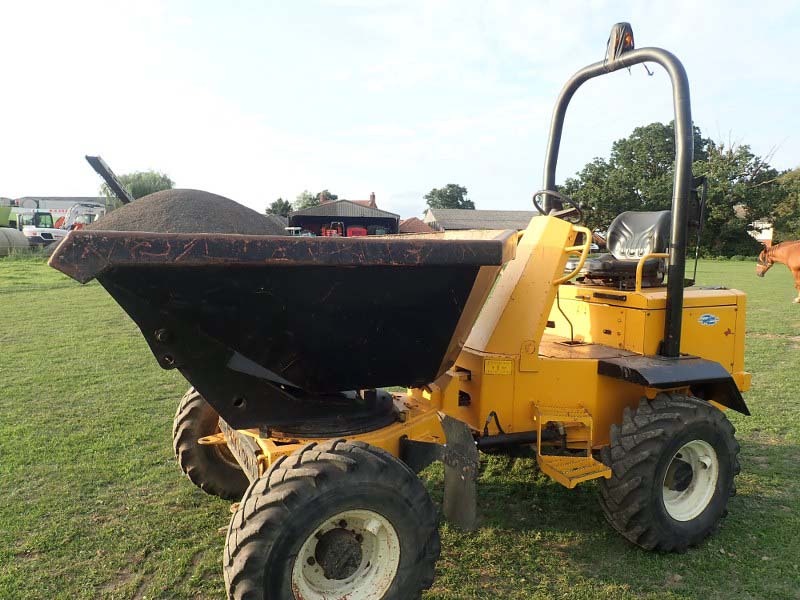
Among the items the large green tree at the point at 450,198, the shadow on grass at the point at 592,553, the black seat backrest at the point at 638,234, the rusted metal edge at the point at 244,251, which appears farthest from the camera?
the large green tree at the point at 450,198

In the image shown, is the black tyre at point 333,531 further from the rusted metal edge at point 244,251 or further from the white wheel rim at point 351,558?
the rusted metal edge at point 244,251

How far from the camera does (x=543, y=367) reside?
349 cm

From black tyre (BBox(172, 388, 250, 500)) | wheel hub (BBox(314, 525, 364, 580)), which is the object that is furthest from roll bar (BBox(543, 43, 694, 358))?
black tyre (BBox(172, 388, 250, 500))

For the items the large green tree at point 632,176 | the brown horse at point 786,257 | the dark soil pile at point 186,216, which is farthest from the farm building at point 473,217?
the dark soil pile at point 186,216

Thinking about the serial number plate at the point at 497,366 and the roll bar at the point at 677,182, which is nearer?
the roll bar at the point at 677,182

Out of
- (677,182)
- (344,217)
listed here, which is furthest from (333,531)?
(344,217)

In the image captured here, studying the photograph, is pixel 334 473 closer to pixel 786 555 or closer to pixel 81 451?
pixel 786 555

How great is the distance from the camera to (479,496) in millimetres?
4098

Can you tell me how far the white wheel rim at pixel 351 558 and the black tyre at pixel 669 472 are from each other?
1494 mm

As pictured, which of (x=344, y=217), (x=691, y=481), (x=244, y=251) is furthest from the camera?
(x=344, y=217)

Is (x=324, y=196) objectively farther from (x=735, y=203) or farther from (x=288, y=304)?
(x=288, y=304)

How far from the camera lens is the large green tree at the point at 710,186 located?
3853cm

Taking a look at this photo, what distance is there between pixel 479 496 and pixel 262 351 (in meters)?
2.27

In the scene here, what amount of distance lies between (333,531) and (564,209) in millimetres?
2493
